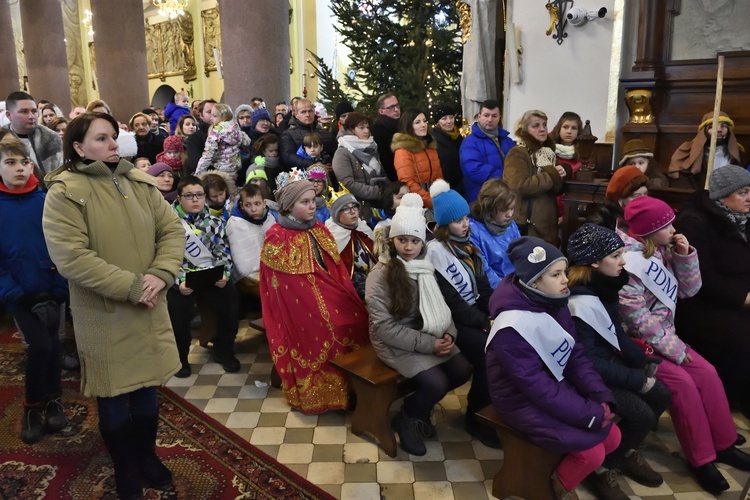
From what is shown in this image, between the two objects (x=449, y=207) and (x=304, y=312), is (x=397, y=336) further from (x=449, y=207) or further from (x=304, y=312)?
(x=449, y=207)

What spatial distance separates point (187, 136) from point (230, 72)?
4.81ft

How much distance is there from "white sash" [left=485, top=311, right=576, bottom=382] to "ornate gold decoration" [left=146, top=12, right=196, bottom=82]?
1672cm

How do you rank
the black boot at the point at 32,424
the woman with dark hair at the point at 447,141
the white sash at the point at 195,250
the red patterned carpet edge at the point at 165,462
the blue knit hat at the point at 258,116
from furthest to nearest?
1. the blue knit hat at the point at 258,116
2. the woman with dark hair at the point at 447,141
3. the white sash at the point at 195,250
4. the black boot at the point at 32,424
5. the red patterned carpet edge at the point at 165,462

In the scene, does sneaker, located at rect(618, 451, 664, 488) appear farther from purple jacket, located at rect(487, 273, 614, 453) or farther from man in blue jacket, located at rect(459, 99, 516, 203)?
man in blue jacket, located at rect(459, 99, 516, 203)

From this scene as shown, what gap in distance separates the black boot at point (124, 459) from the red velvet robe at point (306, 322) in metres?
1.13

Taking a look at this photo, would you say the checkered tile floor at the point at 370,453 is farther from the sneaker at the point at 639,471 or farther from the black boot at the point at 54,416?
the black boot at the point at 54,416

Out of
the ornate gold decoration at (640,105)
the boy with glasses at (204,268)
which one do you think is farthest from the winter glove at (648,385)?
the ornate gold decoration at (640,105)

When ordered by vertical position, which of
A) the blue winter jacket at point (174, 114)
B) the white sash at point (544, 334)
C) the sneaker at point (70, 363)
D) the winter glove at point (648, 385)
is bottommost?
the sneaker at point (70, 363)

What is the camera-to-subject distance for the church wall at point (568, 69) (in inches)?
247

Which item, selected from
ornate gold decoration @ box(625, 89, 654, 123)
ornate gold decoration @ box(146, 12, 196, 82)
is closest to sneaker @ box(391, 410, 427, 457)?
ornate gold decoration @ box(625, 89, 654, 123)

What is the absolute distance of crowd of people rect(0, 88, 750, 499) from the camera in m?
2.54

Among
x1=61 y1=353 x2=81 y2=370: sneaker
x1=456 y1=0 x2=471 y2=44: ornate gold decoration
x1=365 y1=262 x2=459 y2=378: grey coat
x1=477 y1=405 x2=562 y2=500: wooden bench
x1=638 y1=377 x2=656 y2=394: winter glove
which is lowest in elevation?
x1=61 y1=353 x2=81 y2=370: sneaker

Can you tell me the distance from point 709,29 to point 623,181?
2667 mm

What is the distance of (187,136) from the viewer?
709 centimetres
